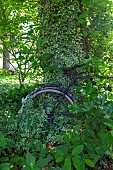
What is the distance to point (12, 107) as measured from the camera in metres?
3.10

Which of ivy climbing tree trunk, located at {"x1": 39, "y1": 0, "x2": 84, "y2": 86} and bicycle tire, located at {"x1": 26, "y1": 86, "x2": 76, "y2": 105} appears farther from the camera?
ivy climbing tree trunk, located at {"x1": 39, "y1": 0, "x2": 84, "y2": 86}

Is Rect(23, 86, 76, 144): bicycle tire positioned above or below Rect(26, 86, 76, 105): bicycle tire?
below

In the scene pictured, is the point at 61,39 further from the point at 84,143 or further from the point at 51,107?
the point at 84,143

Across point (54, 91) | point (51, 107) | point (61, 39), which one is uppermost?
point (61, 39)

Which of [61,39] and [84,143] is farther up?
[61,39]

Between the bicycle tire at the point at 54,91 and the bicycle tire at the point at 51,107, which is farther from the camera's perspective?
the bicycle tire at the point at 54,91

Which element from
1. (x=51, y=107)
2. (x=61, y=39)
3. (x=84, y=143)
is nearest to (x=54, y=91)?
(x=51, y=107)

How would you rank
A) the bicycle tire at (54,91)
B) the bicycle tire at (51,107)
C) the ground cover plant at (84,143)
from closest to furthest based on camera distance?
1. the ground cover plant at (84,143)
2. the bicycle tire at (51,107)
3. the bicycle tire at (54,91)

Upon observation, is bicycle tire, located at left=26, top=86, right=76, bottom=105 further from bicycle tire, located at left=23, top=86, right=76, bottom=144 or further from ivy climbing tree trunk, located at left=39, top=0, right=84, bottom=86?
ivy climbing tree trunk, located at left=39, top=0, right=84, bottom=86

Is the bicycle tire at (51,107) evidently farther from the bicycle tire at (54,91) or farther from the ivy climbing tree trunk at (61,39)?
the ivy climbing tree trunk at (61,39)

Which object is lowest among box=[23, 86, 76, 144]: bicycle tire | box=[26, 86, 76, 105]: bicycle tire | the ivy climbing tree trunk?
box=[23, 86, 76, 144]: bicycle tire

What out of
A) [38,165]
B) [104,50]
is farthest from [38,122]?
[38,165]

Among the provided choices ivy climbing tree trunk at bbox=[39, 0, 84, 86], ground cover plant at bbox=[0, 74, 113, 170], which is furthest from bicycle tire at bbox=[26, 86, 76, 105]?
ground cover plant at bbox=[0, 74, 113, 170]

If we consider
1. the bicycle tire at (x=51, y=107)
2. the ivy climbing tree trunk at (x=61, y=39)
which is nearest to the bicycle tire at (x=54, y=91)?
the bicycle tire at (x=51, y=107)
